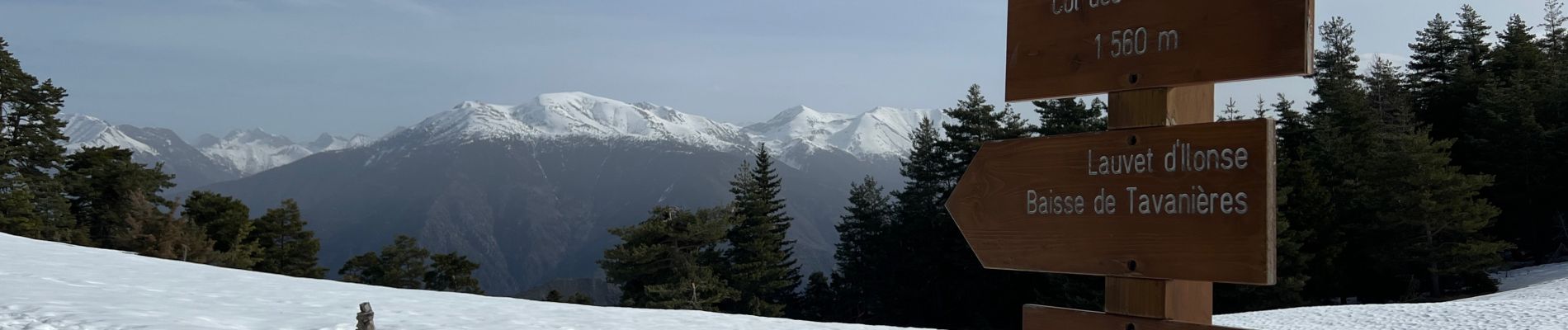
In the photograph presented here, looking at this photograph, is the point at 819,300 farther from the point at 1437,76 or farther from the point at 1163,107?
the point at 1163,107

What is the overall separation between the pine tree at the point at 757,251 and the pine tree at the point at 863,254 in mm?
3078

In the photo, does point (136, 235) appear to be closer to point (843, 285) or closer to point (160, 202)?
point (160, 202)

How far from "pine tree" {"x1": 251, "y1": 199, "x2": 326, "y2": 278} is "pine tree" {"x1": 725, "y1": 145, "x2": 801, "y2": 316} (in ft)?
68.1

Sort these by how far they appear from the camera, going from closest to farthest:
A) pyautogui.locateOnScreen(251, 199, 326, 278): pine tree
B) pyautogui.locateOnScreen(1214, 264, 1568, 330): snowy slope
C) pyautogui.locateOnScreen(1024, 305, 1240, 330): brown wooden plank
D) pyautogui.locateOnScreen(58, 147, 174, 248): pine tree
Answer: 1. pyautogui.locateOnScreen(1024, 305, 1240, 330): brown wooden plank
2. pyautogui.locateOnScreen(1214, 264, 1568, 330): snowy slope
3. pyautogui.locateOnScreen(58, 147, 174, 248): pine tree
4. pyautogui.locateOnScreen(251, 199, 326, 278): pine tree

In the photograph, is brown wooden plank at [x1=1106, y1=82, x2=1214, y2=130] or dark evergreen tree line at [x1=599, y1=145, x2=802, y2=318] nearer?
brown wooden plank at [x1=1106, y1=82, x2=1214, y2=130]

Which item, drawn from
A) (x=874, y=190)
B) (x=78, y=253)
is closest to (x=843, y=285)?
(x=874, y=190)

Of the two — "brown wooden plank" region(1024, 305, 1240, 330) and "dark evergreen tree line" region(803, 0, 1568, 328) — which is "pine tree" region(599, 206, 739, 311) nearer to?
"dark evergreen tree line" region(803, 0, 1568, 328)

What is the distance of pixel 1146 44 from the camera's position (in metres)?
2.88

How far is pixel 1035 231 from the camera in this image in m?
3.03

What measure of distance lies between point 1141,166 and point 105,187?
52.9m

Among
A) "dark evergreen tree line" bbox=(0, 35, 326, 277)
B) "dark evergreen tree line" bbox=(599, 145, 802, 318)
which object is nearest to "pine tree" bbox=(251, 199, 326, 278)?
"dark evergreen tree line" bbox=(0, 35, 326, 277)

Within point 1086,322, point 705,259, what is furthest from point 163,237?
point 1086,322

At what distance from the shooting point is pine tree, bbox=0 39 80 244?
38.7 m

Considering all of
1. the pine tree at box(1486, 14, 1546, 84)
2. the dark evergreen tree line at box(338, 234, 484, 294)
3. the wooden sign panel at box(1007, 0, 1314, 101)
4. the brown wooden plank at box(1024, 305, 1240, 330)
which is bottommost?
the dark evergreen tree line at box(338, 234, 484, 294)
